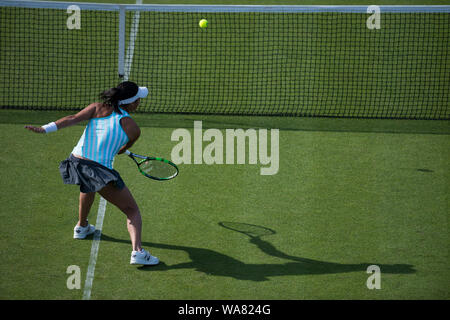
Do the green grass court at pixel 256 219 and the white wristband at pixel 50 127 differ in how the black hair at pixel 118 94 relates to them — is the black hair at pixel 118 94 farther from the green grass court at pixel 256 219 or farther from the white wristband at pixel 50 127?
the green grass court at pixel 256 219

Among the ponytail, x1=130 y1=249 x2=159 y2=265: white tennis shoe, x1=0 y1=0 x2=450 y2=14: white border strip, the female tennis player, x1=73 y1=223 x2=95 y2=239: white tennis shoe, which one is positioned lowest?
x1=130 y1=249 x2=159 y2=265: white tennis shoe

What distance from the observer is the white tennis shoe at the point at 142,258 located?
6734 mm

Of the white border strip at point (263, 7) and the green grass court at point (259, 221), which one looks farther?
the white border strip at point (263, 7)

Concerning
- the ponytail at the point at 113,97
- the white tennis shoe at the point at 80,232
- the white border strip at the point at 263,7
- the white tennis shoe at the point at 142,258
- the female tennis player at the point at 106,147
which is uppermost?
the white border strip at the point at 263,7

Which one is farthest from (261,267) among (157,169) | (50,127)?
(50,127)

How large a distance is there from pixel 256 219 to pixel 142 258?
173 centimetres

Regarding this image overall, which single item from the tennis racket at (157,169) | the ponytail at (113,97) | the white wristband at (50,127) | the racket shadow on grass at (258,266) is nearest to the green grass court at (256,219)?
the racket shadow on grass at (258,266)

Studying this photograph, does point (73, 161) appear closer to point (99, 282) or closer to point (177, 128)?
point (99, 282)

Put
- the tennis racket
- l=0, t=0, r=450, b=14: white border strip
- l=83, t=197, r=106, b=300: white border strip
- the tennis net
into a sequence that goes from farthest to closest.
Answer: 1. the tennis net
2. l=0, t=0, r=450, b=14: white border strip
3. the tennis racket
4. l=83, t=197, r=106, b=300: white border strip

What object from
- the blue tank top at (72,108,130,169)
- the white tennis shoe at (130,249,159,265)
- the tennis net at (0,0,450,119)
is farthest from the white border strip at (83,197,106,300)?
the tennis net at (0,0,450,119)

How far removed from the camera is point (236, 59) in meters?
12.9

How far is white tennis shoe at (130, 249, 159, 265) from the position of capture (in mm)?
6734

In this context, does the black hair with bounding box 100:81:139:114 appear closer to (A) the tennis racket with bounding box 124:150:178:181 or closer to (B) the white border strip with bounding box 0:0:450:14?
(A) the tennis racket with bounding box 124:150:178:181

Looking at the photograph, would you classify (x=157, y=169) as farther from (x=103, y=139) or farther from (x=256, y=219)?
(x=256, y=219)
